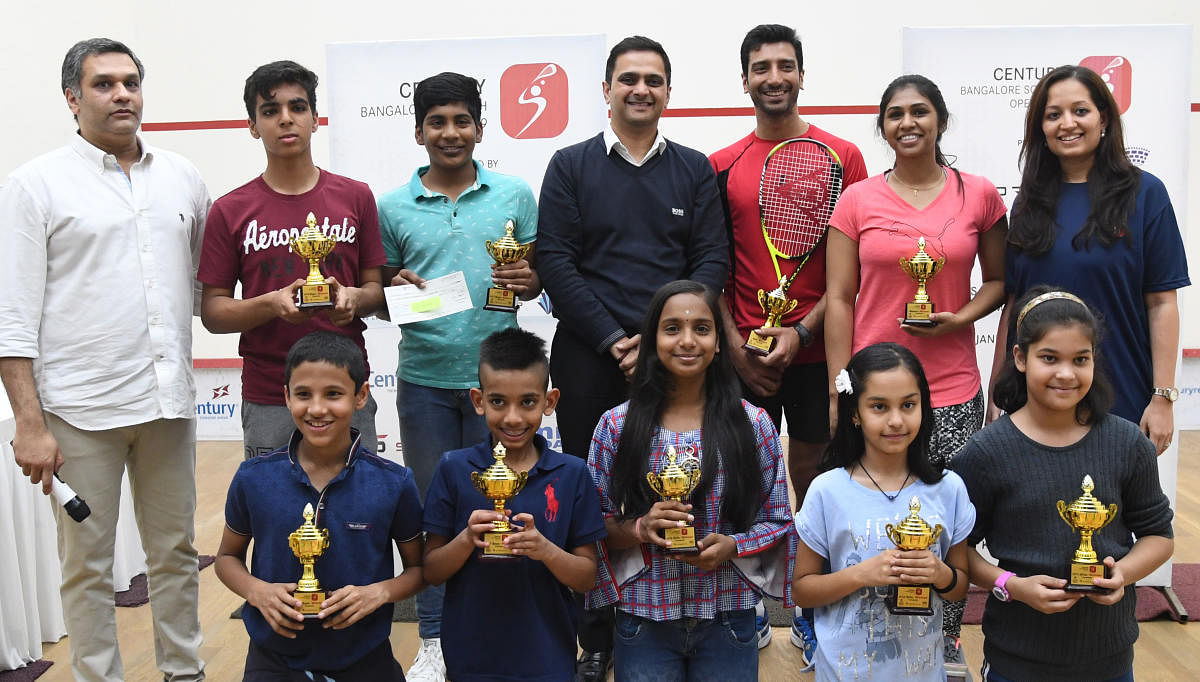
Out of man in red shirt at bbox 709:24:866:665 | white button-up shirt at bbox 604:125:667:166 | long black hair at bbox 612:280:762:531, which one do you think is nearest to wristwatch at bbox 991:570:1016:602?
long black hair at bbox 612:280:762:531

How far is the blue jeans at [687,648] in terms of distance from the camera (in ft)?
8.91

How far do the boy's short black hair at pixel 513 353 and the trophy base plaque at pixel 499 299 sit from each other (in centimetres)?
51

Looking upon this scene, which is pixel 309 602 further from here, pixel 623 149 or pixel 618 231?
pixel 623 149

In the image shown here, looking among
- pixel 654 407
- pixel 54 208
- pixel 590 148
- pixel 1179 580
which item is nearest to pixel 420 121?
pixel 590 148

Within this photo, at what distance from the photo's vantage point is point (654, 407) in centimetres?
276

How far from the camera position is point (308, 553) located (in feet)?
7.95

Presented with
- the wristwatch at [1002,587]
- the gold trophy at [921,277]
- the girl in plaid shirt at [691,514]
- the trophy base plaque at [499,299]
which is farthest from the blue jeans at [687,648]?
the trophy base plaque at [499,299]

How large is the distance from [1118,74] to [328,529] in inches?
150

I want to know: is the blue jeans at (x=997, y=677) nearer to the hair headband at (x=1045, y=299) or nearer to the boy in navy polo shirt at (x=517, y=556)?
the hair headband at (x=1045, y=299)

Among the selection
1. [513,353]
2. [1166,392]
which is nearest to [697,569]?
[513,353]

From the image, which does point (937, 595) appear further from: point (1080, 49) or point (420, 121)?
point (1080, 49)

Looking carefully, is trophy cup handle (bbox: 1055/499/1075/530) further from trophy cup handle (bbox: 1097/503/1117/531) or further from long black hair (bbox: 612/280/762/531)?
long black hair (bbox: 612/280/762/531)

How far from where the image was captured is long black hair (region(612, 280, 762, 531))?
268cm

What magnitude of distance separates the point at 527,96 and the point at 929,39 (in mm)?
1798
